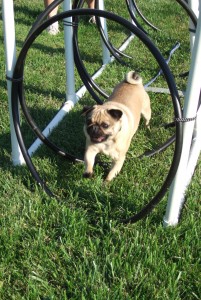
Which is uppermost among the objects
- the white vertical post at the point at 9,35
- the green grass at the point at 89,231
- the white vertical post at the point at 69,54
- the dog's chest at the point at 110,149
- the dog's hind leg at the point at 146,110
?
the white vertical post at the point at 69,54

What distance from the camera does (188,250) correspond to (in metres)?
2.41

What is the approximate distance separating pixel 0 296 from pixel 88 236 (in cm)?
63

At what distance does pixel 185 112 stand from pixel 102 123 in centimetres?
67

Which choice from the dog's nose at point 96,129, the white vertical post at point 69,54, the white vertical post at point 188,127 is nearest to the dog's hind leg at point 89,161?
the dog's nose at point 96,129

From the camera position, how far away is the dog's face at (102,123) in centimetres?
278

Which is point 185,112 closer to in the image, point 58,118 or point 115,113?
point 115,113

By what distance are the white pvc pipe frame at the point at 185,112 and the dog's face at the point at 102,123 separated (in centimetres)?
53

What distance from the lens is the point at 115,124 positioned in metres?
2.85

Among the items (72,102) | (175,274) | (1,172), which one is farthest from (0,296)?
(72,102)

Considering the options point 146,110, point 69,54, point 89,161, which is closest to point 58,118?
point 69,54

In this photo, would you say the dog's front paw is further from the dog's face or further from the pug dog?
the dog's face

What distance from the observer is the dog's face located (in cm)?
278

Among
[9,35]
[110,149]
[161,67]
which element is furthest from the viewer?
[110,149]

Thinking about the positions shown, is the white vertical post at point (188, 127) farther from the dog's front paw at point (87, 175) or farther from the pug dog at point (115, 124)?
the dog's front paw at point (87, 175)
